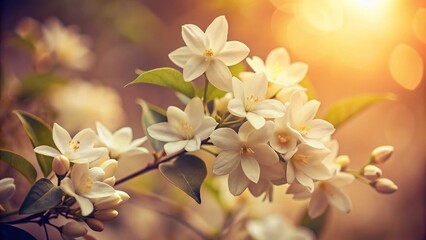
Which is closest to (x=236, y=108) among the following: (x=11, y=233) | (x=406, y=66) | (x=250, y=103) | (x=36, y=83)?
(x=250, y=103)

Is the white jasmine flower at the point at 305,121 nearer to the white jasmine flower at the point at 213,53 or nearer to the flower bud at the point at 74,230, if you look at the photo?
the white jasmine flower at the point at 213,53

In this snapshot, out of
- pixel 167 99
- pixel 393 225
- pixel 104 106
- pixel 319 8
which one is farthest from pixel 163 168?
pixel 167 99

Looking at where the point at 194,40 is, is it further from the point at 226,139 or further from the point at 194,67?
the point at 226,139

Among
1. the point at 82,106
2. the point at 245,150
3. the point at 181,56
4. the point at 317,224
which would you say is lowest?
the point at 317,224

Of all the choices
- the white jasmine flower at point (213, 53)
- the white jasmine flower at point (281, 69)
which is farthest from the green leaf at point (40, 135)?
the white jasmine flower at point (281, 69)

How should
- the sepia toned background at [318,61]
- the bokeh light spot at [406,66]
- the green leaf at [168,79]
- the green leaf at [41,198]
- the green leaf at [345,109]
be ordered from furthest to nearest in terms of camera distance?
the bokeh light spot at [406,66]
the sepia toned background at [318,61]
the green leaf at [345,109]
the green leaf at [168,79]
the green leaf at [41,198]

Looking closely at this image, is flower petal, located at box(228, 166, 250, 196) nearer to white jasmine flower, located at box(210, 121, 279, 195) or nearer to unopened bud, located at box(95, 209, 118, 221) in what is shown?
white jasmine flower, located at box(210, 121, 279, 195)

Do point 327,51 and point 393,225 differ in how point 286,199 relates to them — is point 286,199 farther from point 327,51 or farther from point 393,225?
point 327,51
